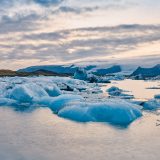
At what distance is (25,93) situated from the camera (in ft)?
79.9

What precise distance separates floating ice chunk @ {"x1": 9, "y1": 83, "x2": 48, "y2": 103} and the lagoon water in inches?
259

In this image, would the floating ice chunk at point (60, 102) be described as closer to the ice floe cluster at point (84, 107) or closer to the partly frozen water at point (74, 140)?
the ice floe cluster at point (84, 107)

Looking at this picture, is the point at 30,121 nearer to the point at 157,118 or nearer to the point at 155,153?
the point at 157,118

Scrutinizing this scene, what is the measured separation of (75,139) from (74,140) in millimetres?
145

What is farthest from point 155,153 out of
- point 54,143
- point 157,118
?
point 157,118

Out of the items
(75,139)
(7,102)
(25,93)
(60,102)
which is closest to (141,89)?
(25,93)

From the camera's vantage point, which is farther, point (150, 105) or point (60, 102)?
point (60, 102)

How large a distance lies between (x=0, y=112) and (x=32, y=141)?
26.0ft

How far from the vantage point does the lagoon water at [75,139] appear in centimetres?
1100

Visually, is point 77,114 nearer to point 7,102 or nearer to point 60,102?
point 60,102

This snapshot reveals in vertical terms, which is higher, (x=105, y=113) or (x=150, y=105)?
(x=105, y=113)

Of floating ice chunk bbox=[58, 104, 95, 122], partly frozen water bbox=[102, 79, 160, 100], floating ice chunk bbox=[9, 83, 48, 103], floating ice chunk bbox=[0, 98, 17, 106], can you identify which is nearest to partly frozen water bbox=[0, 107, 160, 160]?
floating ice chunk bbox=[58, 104, 95, 122]

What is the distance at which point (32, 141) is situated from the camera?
1259 cm

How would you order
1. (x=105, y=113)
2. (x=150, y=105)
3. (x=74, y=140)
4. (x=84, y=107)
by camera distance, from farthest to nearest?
(x=150, y=105), (x=84, y=107), (x=105, y=113), (x=74, y=140)
